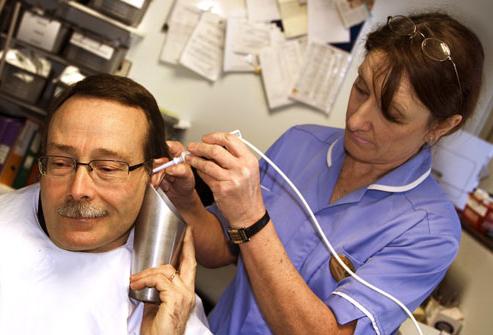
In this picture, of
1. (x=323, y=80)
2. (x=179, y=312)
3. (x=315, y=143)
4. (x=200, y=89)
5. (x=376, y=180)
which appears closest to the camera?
(x=179, y=312)

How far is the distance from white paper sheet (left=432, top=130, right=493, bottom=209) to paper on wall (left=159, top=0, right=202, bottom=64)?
1.54m

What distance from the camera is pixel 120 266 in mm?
1240

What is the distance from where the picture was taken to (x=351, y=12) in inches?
99.1

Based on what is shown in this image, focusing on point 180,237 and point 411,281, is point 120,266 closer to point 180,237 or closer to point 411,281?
point 180,237

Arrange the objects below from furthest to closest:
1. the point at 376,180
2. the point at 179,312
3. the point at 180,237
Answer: the point at 376,180 → the point at 180,237 → the point at 179,312

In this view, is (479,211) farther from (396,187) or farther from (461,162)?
(396,187)

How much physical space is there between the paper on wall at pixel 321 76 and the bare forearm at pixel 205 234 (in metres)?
1.39

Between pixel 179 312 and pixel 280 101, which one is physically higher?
pixel 280 101

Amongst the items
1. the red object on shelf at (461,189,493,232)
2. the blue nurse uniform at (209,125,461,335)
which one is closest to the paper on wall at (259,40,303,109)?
the red object on shelf at (461,189,493,232)

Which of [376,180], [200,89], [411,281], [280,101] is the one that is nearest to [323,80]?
[280,101]

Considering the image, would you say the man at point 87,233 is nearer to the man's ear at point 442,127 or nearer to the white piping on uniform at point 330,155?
the white piping on uniform at point 330,155

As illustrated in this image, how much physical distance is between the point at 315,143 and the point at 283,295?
58 centimetres

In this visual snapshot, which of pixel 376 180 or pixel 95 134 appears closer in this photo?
pixel 95 134

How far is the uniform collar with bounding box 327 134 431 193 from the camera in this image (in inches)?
51.0
